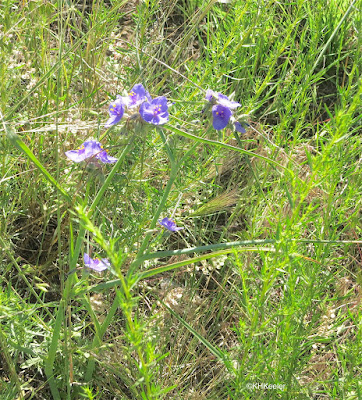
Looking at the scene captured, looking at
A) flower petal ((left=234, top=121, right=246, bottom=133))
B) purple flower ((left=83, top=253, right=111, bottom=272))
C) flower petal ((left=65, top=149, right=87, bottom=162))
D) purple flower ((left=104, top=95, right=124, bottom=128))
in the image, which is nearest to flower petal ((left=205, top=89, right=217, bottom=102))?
flower petal ((left=234, top=121, right=246, bottom=133))

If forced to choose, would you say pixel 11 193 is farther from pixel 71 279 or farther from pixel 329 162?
pixel 329 162

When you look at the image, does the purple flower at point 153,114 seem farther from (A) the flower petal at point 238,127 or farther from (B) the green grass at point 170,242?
(A) the flower petal at point 238,127

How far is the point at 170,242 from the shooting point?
8.41ft

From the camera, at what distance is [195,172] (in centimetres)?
221

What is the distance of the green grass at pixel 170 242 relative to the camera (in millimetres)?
1549

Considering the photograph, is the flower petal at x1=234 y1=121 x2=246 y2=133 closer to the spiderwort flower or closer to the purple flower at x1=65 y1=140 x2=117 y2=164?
the spiderwort flower

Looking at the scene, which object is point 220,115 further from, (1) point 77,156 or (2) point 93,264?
(2) point 93,264

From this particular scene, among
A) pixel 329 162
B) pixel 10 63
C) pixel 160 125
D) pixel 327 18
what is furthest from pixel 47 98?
pixel 327 18

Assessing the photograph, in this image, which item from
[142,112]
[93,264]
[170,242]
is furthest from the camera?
[170,242]

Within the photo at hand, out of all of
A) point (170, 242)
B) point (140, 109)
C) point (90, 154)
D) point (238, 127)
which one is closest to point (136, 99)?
point (140, 109)

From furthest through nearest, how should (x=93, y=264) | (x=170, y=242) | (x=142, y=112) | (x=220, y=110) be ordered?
(x=170, y=242)
(x=93, y=264)
(x=220, y=110)
(x=142, y=112)

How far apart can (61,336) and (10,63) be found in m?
1.12

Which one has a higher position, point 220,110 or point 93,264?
point 220,110

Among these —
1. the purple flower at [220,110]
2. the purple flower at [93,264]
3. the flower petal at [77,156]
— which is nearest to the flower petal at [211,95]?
the purple flower at [220,110]
